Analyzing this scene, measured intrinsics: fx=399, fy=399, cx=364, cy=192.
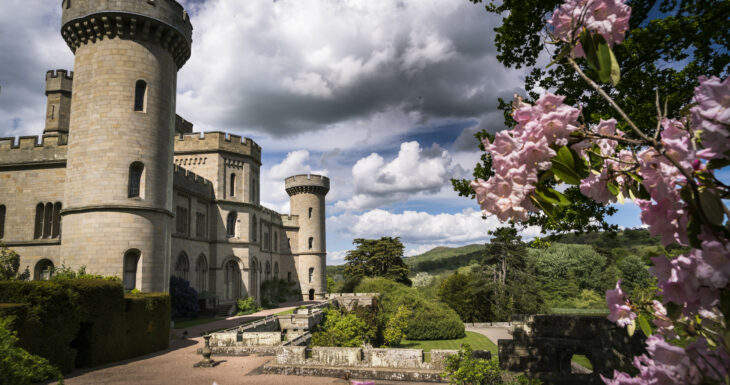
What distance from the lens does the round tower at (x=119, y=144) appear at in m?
17.1

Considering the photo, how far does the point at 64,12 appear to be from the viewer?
18.4 meters

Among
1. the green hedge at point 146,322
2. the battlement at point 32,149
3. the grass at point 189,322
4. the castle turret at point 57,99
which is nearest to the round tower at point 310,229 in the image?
the grass at point 189,322

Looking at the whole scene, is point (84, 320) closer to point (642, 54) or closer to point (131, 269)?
point (131, 269)

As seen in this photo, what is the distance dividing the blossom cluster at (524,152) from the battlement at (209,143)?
32.2 meters

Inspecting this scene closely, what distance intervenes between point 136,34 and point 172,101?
10.8 ft

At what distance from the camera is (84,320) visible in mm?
13086

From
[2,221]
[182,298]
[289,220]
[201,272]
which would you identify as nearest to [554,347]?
[182,298]

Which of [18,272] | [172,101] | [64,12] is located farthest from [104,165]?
[18,272]

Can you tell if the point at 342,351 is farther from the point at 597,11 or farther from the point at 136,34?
the point at 136,34

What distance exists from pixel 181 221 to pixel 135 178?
31.6ft

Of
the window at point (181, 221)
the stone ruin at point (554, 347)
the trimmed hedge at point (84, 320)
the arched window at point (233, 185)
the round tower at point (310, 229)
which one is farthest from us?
the round tower at point (310, 229)

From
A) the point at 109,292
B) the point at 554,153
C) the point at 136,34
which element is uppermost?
the point at 136,34

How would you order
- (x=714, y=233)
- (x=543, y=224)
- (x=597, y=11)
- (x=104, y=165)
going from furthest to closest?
(x=104, y=165) → (x=543, y=224) → (x=597, y=11) → (x=714, y=233)

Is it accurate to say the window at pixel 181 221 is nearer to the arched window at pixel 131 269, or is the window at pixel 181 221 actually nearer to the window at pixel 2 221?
the window at pixel 2 221
